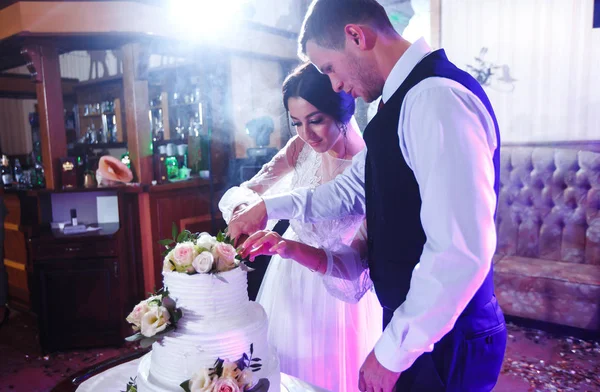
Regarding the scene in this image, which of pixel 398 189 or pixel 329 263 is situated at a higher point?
pixel 398 189

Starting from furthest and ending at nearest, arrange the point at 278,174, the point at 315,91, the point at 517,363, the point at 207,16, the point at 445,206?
the point at 207,16 → the point at 517,363 → the point at 278,174 → the point at 315,91 → the point at 445,206

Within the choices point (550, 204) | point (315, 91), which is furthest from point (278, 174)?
point (550, 204)

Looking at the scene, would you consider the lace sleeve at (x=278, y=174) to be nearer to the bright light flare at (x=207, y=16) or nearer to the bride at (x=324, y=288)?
the bride at (x=324, y=288)

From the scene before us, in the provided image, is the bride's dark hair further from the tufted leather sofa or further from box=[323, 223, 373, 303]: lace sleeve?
the tufted leather sofa

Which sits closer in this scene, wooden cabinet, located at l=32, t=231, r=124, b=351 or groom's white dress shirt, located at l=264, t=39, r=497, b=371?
groom's white dress shirt, located at l=264, t=39, r=497, b=371

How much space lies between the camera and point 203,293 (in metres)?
1.23

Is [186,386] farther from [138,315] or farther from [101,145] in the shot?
[101,145]

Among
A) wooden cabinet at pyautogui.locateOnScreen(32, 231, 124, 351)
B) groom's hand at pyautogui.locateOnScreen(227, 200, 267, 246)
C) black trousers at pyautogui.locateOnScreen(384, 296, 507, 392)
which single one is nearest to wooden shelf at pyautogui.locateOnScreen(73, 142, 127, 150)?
wooden cabinet at pyautogui.locateOnScreen(32, 231, 124, 351)

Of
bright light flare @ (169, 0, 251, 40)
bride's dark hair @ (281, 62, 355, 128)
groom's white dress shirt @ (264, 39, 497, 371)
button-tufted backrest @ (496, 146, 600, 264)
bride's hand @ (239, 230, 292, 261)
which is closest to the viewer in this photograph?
groom's white dress shirt @ (264, 39, 497, 371)

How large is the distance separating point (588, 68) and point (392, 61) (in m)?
3.67

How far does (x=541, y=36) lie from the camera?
4.26 m

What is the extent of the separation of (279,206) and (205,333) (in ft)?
2.20

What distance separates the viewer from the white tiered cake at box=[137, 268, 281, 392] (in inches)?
46.5

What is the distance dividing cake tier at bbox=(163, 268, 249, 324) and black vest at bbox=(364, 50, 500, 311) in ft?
1.33
